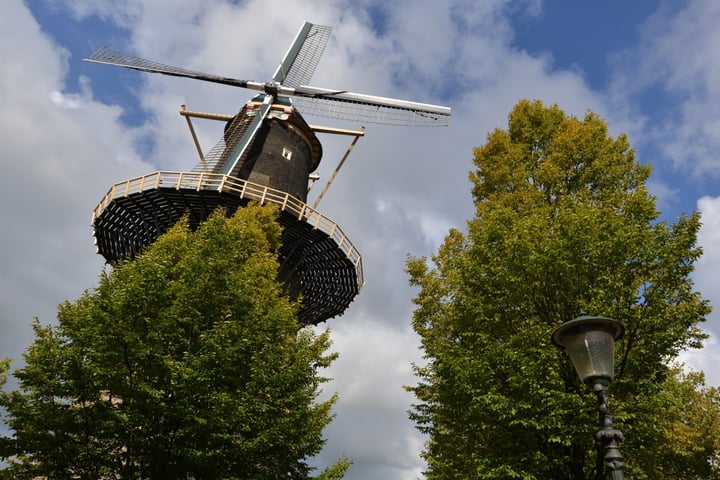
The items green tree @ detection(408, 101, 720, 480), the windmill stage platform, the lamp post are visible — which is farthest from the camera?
the windmill stage platform

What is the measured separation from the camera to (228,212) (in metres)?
21.8

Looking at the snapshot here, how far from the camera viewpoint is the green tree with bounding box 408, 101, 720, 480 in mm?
9336

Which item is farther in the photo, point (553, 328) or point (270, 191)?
point (270, 191)

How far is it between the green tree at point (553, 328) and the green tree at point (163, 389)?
361 centimetres

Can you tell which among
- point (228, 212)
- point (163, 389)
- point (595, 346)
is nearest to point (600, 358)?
point (595, 346)

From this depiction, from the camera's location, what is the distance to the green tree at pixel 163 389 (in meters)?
9.73

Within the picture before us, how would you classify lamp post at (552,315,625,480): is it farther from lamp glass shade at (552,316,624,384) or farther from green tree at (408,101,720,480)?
green tree at (408,101,720,480)

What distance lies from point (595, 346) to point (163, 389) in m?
8.12

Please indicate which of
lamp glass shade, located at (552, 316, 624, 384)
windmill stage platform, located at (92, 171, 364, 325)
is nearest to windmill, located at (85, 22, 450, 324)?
windmill stage platform, located at (92, 171, 364, 325)

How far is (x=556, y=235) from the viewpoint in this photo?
1097 cm

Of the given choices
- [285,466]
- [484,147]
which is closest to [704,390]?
[484,147]

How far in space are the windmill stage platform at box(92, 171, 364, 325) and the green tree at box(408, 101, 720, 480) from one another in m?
9.94

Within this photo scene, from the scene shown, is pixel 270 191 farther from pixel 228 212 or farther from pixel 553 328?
pixel 553 328

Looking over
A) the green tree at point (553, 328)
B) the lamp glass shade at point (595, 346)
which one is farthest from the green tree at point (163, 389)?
the lamp glass shade at point (595, 346)
